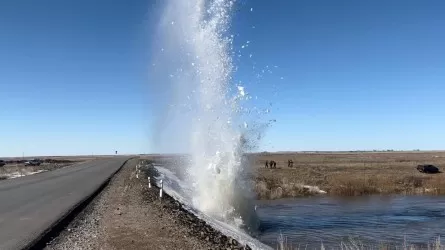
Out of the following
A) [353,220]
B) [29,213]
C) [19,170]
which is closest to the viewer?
[29,213]

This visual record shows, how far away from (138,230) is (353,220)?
48.5ft

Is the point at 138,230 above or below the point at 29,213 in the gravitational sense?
below

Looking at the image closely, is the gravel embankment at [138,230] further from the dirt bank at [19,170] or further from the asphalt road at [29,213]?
the dirt bank at [19,170]

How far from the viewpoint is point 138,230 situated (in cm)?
1491

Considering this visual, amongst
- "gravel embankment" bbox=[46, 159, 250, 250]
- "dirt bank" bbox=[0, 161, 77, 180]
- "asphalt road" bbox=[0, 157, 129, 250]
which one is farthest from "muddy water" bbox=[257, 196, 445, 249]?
"dirt bank" bbox=[0, 161, 77, 180]

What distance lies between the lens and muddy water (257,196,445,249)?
20.3 meters

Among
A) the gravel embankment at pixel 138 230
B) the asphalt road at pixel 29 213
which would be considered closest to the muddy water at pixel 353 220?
the gravel embankment at pixel 138 230

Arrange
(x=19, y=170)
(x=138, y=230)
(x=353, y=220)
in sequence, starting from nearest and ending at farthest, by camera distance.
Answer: (x=138, y=230), (x=353, y=220), (x=19, y=170)

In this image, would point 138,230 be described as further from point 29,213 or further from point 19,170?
point 19,170

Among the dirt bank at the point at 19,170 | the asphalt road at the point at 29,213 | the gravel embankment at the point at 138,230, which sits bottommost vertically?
the gravel embankment at the point at 138,230

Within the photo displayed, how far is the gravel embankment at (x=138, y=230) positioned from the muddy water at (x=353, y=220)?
4332 mm

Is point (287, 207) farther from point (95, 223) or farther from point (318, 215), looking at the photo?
point (95, 223)

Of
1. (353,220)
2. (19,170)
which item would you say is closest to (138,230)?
(353,220)

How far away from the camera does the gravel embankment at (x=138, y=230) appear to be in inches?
506
